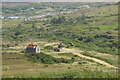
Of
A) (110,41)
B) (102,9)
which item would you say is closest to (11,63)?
(110,41)

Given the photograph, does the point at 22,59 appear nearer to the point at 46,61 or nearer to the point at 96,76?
the point at 46,61

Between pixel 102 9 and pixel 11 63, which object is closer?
pixel 11 63

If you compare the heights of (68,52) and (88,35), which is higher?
(88,35)

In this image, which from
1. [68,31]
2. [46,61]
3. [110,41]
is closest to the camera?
[46,61]

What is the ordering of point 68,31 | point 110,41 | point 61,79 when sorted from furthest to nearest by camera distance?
point 68,31 < point 110,41 < point 61,79

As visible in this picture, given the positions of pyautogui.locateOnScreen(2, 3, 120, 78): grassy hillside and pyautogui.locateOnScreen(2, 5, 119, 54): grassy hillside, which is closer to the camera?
pyautogui.locateOnScreen(2, 3, 120, 78): grassy hillside

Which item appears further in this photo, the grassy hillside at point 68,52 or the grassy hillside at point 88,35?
the grassy hillside at point 88,35

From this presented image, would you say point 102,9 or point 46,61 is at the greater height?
point 102,9

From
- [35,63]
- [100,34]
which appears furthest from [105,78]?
[100,34]

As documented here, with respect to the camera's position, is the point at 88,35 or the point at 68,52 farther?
the point at 88,35
